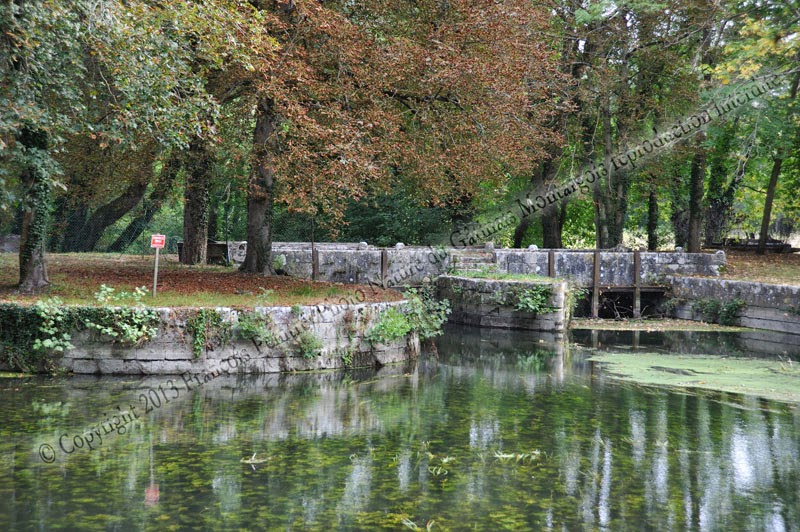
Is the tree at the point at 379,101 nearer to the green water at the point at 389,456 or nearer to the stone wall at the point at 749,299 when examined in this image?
the green water at the point at 389,456

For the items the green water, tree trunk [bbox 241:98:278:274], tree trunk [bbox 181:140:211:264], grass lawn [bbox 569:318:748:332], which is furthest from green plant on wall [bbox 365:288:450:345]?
grass lawn [bbox 569:318:748:332]

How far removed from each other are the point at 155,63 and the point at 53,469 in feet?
21.8

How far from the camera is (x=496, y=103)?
16922mm

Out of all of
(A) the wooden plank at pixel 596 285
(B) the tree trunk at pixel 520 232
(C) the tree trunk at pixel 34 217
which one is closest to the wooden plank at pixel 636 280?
(A) the wooden plank at pixel 596 285

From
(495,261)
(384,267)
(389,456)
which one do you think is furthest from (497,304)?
(389,456)

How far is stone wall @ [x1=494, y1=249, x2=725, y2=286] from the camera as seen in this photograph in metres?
23.4

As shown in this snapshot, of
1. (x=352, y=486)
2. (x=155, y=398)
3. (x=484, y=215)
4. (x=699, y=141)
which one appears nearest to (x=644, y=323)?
(x=699, y=141)

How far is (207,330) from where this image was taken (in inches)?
492

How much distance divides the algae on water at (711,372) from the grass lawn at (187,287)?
4480mm

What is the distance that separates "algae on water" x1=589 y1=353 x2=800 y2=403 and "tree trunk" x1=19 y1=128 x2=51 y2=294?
31.7 feet

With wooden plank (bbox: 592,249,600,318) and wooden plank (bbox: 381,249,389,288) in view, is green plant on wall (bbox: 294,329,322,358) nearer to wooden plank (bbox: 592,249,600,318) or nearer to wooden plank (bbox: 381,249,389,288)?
wooden plank (bbox: 381,249,389,288)

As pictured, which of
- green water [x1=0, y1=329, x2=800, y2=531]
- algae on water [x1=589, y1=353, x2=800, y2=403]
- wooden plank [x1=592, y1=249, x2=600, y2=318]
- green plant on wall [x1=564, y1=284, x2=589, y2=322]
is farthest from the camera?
wooden plank [x1=592, y1=249, x2=600, y2=318]

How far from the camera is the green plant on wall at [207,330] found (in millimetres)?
12391

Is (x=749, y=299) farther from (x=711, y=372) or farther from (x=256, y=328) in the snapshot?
(x=256, y=328)
